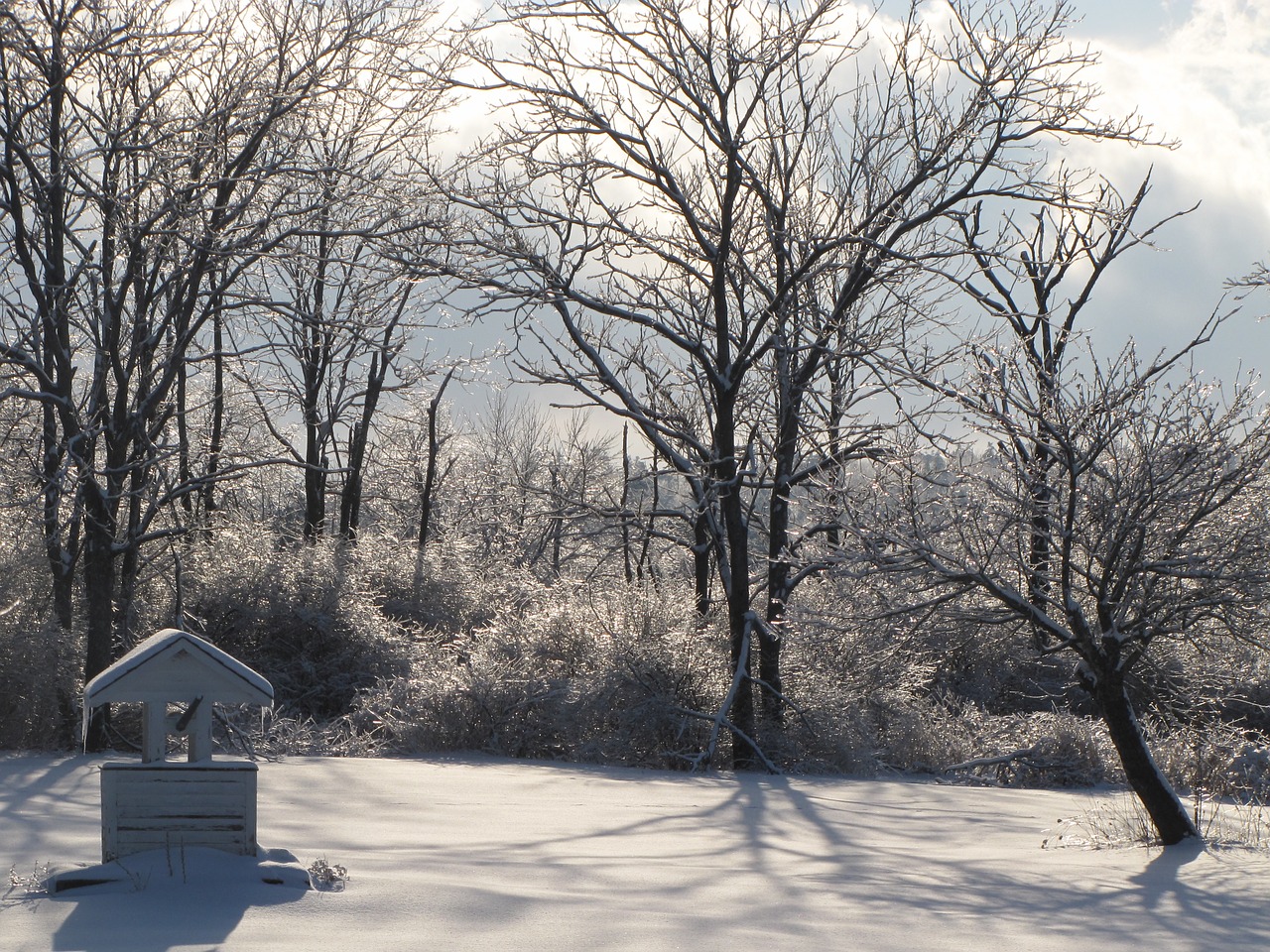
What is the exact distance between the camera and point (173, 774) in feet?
15.8

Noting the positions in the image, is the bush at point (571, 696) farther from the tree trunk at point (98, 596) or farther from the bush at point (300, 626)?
the tree trunk at point (98, 596)

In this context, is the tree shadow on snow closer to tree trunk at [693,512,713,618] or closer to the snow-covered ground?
the snow-covered ground

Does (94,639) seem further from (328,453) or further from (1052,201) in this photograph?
(328,453)

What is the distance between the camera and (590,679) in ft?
36.5

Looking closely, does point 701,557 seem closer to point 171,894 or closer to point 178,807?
point 178,807

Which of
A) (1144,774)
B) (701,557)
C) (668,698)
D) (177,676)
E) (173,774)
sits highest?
(701,557)

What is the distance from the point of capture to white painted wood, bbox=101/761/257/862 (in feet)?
15.6

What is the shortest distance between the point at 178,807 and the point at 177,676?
0.53 metres

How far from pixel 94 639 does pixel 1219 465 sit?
857cm

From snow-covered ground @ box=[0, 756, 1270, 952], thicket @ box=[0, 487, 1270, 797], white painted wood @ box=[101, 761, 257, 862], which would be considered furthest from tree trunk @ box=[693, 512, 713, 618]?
white painted wood @ box=[101, 761, 257, 862]

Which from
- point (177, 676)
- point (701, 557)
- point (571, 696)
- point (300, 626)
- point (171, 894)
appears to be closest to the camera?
point (171, 894)

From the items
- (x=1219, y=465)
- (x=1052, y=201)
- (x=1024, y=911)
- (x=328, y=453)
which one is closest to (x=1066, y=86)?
(x=1052, y=201)

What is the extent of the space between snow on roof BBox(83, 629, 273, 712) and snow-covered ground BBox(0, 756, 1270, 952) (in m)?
0.65

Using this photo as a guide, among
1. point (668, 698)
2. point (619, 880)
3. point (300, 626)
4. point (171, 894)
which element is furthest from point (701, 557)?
point (171, 894)
